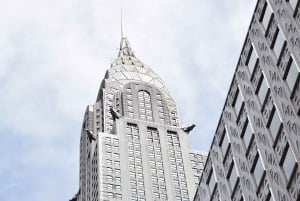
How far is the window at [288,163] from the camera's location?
44406mm

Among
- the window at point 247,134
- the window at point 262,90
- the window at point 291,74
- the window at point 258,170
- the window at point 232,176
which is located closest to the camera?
the window at point 291,74

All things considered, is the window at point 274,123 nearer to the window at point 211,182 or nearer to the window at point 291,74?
the window at point 291,74

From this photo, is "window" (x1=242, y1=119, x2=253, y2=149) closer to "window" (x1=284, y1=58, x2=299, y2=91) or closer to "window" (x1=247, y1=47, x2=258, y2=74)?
"window" (x1=247, y1=47, x2=258, y2=74)

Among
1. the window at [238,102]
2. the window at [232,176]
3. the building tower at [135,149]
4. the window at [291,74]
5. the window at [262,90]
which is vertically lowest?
the window at [232,176]

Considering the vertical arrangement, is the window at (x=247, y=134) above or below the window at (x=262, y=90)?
below

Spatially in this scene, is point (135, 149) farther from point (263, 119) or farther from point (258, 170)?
point (258, 170)

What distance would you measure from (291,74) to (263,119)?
4358mm

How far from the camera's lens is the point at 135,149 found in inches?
6703

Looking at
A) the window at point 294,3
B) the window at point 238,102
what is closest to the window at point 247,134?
the window at point 238,102

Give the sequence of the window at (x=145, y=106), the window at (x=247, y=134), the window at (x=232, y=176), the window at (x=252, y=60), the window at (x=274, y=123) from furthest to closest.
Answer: the window at (x=145, y=106), the window at (x=232, y=176), the window at (x=252, y=60), the window at (x=247, y=134), the window at (x=274, y=123)

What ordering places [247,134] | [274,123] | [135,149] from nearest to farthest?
[274,123] → [247,134] → [135,149]

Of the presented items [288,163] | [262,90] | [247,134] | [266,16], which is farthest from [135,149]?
[288,163]

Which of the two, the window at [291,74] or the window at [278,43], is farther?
the window at [278,43]

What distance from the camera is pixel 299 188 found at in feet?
140
